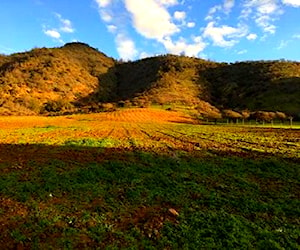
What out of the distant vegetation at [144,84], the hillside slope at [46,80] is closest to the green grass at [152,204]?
the distant vegetation at [144,84]

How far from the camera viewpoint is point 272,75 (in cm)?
12162

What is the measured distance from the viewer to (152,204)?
41.3ft

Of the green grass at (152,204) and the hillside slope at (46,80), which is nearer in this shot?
the green grass at (152,204)

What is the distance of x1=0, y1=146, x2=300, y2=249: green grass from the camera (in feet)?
32.3

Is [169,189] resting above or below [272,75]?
below

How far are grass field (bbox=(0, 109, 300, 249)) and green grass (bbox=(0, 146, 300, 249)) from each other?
0.09 ft

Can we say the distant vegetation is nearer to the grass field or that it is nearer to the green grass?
the grass field

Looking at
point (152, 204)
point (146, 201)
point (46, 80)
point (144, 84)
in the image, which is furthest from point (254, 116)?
point (46, 80)

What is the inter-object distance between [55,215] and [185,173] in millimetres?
7260

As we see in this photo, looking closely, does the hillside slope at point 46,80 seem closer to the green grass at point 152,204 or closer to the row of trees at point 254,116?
the row of trees at point 254,116

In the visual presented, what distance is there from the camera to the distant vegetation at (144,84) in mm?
104562

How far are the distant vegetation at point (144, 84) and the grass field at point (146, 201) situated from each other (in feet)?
207

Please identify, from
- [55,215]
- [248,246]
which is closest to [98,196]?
[55,215]

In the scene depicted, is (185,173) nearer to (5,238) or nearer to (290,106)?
(5,238)
